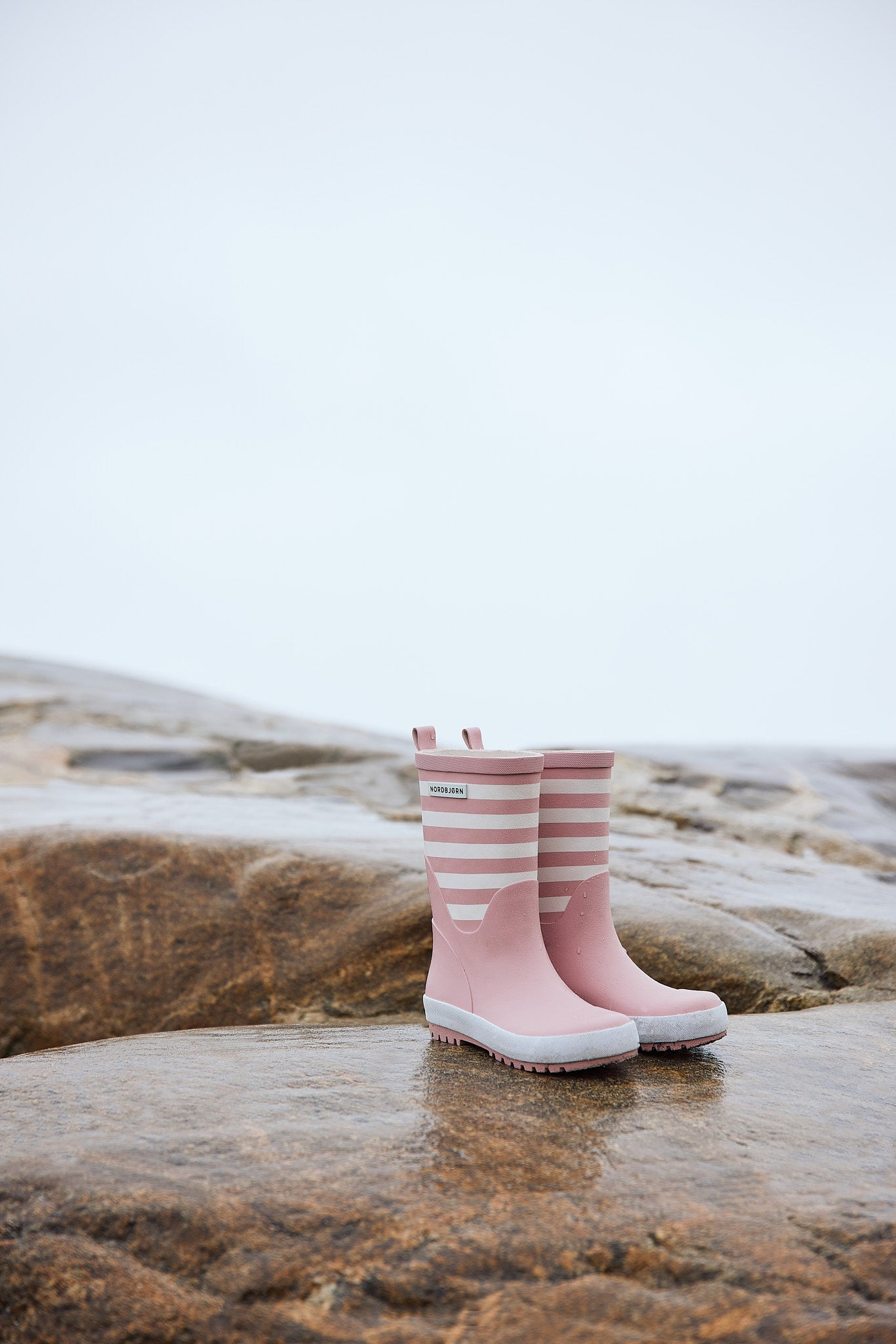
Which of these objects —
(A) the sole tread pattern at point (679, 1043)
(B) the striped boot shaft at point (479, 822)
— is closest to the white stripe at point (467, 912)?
(B) the striped boot shaft at point (479, 822)

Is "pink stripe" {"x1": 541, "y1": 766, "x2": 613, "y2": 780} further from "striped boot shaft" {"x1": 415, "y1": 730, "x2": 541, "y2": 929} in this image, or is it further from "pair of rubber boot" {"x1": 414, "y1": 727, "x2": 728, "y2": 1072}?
"striped boot shaft" {"x1": 415, "y1": 730, "x2": 541, "y2": 929}

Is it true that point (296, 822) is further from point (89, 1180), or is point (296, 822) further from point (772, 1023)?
point (89, 1180)

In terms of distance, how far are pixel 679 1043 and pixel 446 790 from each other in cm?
55

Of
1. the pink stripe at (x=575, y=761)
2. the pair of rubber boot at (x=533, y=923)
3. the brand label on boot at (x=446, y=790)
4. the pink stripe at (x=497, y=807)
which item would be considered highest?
the pink stripe at (x=575, y=761)

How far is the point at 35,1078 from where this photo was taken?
1.46m

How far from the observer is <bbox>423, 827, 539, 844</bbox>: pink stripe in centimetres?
155

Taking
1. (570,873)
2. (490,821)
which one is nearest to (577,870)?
(570,873)

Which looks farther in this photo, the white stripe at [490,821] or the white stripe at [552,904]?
the white stripe at [552,904]

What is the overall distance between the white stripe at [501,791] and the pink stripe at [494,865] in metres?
0.11

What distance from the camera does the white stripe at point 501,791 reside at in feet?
5.03

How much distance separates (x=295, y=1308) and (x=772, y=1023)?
1.12 m

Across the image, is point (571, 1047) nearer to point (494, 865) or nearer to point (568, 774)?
point (494, 865)

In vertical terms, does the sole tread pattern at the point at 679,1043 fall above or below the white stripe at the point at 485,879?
below

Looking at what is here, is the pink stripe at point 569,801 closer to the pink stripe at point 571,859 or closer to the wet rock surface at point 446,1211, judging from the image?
the pink stripe at point 571,859
